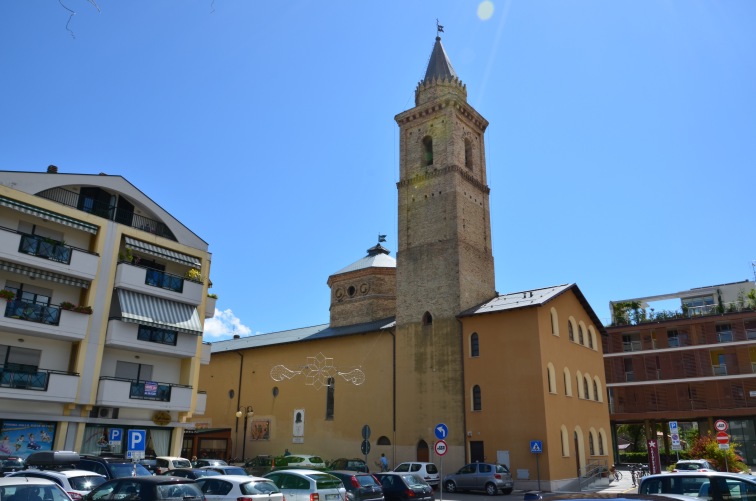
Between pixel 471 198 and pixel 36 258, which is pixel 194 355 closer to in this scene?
pixel 36 258

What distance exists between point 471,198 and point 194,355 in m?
20.4

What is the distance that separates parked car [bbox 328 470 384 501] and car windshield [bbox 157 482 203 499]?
6.21 meters

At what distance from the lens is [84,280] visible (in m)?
26.5

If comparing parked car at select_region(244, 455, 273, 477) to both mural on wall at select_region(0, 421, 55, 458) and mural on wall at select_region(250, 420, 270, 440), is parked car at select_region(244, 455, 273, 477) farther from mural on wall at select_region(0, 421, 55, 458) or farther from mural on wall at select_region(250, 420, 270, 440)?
mural on wall at select_region(0, 421, 55, 458)

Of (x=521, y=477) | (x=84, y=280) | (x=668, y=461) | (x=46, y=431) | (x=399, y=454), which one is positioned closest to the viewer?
(x=46, y=431)

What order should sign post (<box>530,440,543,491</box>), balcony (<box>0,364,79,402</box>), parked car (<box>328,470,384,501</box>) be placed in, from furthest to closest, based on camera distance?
1. sign post (<box>530,440,543,491</box>)
2. balcony (<box>0,364,79,402</box>)
3. parked car (<box>328,470,384,501</box>)

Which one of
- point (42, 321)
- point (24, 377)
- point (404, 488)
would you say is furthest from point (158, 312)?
point (404, 488)

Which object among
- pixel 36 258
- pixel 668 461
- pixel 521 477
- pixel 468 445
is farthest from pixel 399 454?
pixel 668 461

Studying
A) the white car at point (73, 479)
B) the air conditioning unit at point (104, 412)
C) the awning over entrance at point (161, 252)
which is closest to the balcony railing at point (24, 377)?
the air conditioning unit at point (104, 412)

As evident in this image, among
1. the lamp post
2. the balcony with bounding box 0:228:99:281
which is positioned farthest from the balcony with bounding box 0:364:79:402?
the lamp post

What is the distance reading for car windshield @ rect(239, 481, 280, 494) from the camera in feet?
44.6

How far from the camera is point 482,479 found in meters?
Result: 27.3

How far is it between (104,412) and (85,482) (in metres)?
12.5

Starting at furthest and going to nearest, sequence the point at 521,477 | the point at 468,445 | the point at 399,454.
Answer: the point at 399,454, the point at 468,445, the point at 521,477
